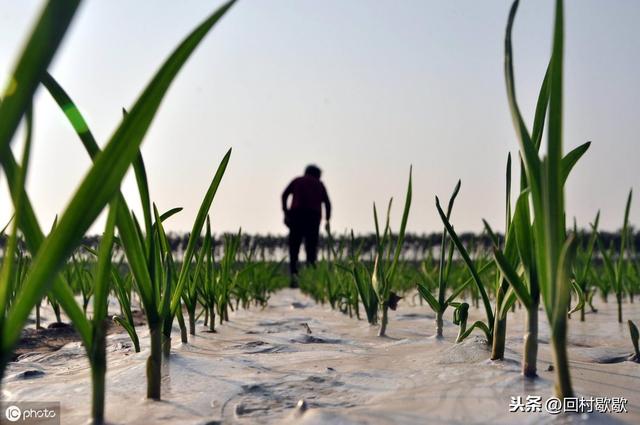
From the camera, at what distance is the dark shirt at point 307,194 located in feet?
26.4

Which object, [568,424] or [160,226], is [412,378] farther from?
[160,226]

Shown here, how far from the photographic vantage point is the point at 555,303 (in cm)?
80

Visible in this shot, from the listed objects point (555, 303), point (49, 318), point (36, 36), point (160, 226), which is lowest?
point (49, 318)

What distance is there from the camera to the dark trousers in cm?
814

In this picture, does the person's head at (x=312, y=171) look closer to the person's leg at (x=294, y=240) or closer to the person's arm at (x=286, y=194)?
the person's arm at (x=286, y=194)

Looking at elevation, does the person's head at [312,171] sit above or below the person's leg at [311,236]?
above

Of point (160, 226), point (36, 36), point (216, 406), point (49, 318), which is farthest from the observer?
point (49, 318)

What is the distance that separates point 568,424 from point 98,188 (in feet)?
2.09

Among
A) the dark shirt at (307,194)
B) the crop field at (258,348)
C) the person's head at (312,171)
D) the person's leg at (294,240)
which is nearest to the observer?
the crop field at (258,348)

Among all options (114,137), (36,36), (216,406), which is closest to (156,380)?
(216,406)

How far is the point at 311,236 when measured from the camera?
832 centimetres

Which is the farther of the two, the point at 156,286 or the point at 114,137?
the point at 156,286

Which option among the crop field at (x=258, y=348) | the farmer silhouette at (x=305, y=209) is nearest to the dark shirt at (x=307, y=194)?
the farmer silhouette at (x=305, y=209)

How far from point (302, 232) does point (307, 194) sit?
1.87ft
